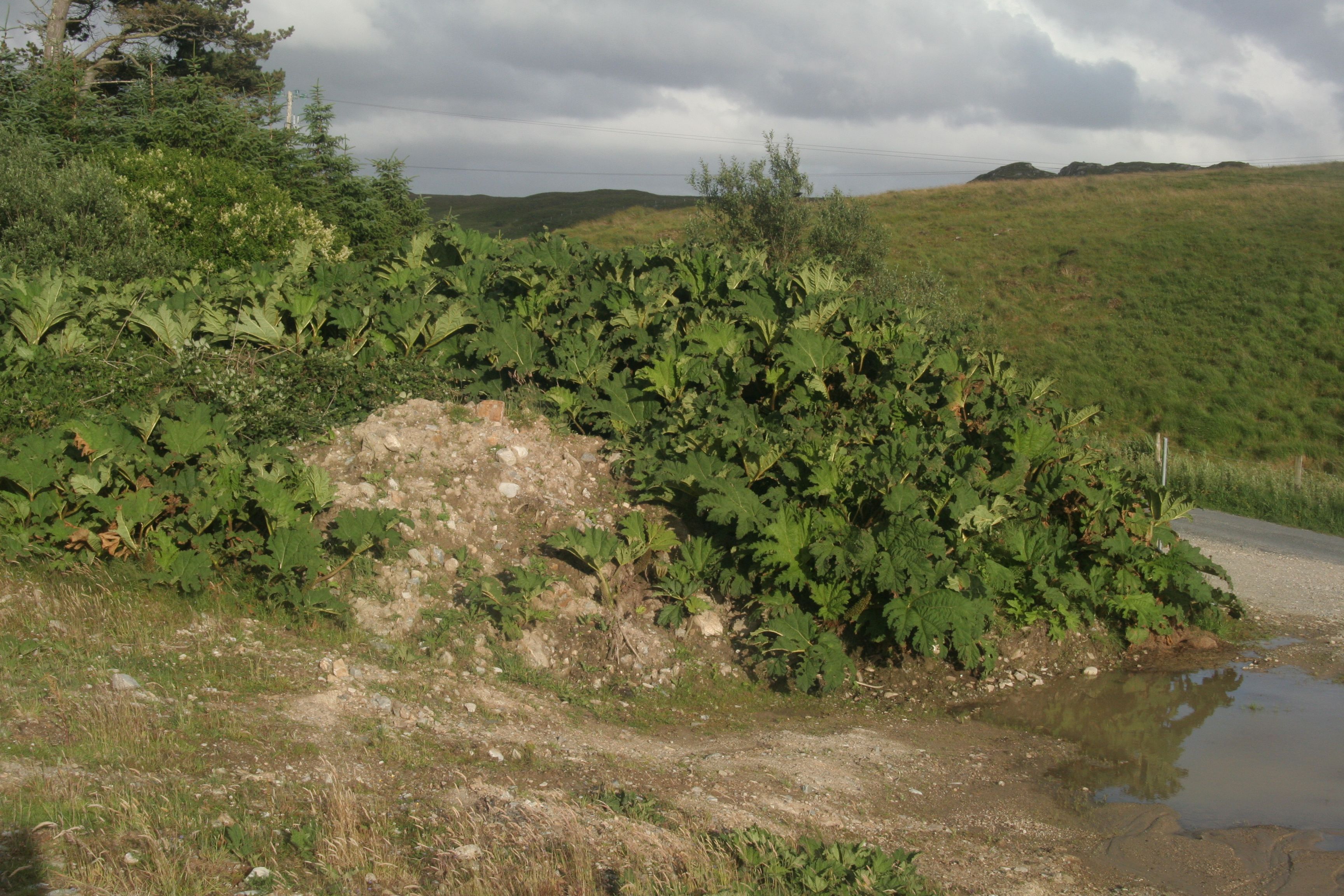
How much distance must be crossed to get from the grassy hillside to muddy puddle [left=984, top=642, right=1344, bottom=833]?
17747 millimetres

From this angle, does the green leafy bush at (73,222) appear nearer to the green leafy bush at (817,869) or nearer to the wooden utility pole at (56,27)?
the green leafy bush at (817,869)

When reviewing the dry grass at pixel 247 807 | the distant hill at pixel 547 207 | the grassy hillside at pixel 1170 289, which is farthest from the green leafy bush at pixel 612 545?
the distant hill at pixel 547 207

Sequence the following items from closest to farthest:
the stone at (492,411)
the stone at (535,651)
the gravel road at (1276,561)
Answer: the stone at (535,651), the stone at (492,411), the gravel road at (1276,561)

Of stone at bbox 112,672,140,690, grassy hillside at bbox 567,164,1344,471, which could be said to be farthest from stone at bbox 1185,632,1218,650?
grassy hillside at bbox 567,164,1344,471

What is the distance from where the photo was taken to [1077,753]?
5109 millimetres

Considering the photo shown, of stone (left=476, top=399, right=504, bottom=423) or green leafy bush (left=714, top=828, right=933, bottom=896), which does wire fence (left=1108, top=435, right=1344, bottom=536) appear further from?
green leafy bush (left=714, top=828, right=933, bottom=896)

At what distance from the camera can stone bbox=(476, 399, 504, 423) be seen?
718cm

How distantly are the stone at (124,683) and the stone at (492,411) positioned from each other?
3331 mm

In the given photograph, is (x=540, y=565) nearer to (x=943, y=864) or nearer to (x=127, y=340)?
(x=943, y=864)

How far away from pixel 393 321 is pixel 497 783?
15.1 ft

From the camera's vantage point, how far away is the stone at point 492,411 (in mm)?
7180

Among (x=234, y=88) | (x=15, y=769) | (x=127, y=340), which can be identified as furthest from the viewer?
(x=234, y=88)

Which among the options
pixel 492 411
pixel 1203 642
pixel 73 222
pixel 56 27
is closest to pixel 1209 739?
pixel 1203 642

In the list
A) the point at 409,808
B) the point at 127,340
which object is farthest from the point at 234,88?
the point at 409,808
